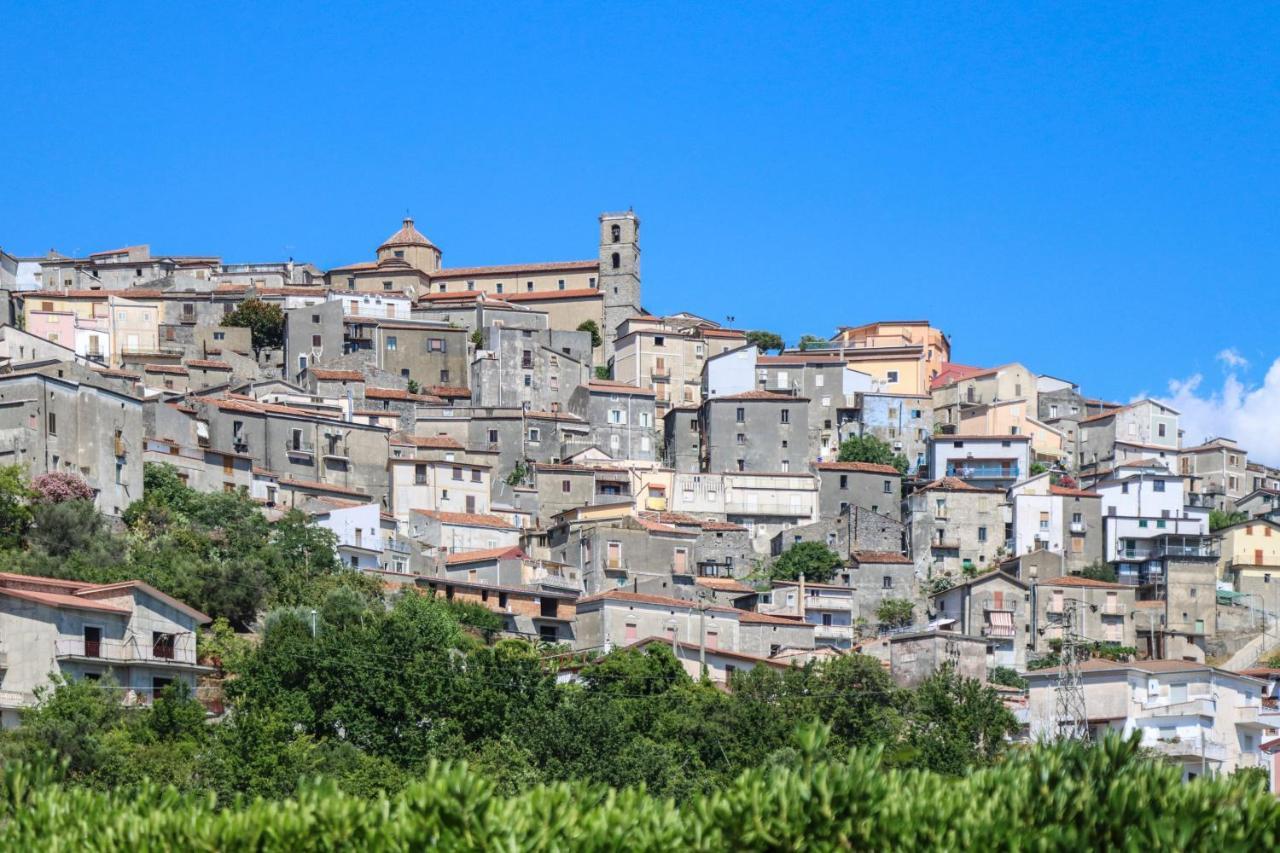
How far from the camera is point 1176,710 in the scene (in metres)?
61.8

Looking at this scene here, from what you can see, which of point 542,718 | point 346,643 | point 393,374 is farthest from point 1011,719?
point 393,374

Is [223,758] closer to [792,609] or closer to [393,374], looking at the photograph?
[792,609]

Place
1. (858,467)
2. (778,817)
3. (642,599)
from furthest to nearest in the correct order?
(858,467)
(642,599)
(778,817)

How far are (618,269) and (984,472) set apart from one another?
107ft

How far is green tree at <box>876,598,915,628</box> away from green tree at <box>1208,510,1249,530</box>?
62.3 ft

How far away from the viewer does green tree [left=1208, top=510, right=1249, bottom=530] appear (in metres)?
91.1

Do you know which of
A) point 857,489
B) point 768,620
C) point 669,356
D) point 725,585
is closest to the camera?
point 768,620

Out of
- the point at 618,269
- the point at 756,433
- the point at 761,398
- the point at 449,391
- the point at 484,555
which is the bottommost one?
the point at 484,555

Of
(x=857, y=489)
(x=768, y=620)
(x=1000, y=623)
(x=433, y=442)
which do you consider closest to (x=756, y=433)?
(x=857, y=489)

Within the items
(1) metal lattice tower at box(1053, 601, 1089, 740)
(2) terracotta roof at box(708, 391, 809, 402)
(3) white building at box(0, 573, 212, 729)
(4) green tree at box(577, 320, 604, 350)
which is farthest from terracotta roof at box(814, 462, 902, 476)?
(3) white building at box(0, 573, 212, 729)

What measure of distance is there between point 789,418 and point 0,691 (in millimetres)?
49346

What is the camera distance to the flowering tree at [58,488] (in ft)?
211

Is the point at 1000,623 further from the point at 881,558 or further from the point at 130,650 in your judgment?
the point at 130,650

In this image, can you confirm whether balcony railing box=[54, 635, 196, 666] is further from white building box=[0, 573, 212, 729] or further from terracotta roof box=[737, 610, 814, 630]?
terracotta roof box=[737, 610, 814, 630]
